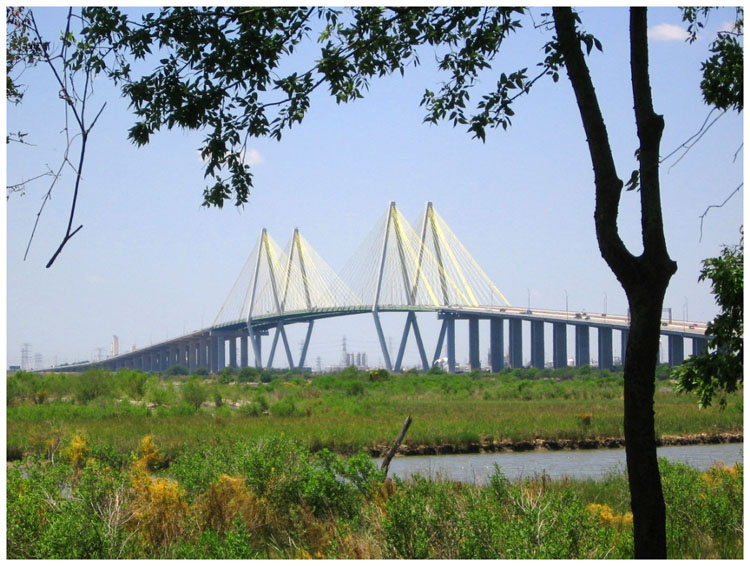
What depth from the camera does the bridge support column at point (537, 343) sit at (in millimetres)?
53438

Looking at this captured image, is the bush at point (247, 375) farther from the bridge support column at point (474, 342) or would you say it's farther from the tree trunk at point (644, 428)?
the tree trunk at point (644, 428)

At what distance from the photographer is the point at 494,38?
655 cm

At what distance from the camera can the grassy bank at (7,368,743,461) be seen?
19312mm

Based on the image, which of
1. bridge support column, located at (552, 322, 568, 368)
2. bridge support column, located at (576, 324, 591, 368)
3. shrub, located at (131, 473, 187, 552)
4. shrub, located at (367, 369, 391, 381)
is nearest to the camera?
shrub, located at (131, 473, 187, 552)

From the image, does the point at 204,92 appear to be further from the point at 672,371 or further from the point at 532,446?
the point at 532,446

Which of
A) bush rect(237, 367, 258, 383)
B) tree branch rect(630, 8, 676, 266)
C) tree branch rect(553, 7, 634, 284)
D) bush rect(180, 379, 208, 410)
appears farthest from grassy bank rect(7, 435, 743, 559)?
bush rect(237, 367, 258, 383)

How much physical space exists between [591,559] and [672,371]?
189 centimetres

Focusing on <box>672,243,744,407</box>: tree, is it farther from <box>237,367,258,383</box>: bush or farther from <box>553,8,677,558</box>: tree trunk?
<box>237,367,258,383</box>: bush

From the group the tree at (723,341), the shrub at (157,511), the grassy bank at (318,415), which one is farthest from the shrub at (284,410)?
the tree at (723,341)

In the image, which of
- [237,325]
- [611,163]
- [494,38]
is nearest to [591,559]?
[611,163]

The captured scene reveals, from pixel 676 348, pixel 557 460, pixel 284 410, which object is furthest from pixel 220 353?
pixel 557 460

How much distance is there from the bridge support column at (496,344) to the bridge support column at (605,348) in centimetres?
571

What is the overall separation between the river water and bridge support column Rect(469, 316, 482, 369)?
32469mm

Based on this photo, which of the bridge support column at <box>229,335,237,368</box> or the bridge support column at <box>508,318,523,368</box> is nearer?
the bridge support column at <box>508,318,523,368</box>
